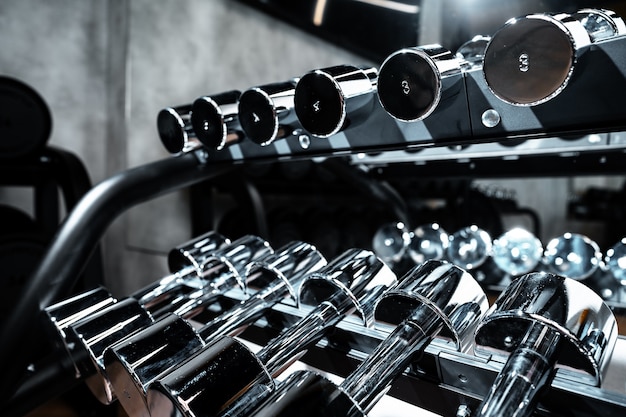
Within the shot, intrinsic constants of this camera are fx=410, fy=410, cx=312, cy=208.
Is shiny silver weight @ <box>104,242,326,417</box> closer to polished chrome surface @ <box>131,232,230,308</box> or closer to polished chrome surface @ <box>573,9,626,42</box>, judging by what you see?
polished chrome surface @ <box>131,232,230,308</box>

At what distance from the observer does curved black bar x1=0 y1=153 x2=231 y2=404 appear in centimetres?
56

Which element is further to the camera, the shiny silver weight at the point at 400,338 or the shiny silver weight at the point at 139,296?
the shiny silver weight at the point at 139,296

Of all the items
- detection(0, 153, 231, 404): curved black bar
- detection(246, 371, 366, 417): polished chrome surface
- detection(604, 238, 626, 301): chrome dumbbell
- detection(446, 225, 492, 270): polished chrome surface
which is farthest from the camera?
detection(446, 225, 492, 270): polished chrome surface

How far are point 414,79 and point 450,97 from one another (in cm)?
4

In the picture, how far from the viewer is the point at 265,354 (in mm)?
361

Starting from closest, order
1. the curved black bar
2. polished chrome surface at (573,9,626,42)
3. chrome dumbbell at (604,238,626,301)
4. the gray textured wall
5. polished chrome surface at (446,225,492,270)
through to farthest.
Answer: polished chrome surface at (573,9,626,42) < the curved black bar < chrome dumbbell at (604,238,626,301) < polished chrome surface at (446,225,492,270) < the gray textured wall

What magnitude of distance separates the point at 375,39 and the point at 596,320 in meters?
1.31

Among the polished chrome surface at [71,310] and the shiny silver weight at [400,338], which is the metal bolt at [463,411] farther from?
the polished chrome surface at [71,310]

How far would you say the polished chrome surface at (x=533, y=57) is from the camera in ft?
0.84

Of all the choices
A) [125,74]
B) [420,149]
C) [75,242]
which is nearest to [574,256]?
[420,149]

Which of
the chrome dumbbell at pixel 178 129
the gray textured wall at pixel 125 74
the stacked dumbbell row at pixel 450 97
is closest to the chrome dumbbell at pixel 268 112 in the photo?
the stacked dumbbell row at pixel 450 97

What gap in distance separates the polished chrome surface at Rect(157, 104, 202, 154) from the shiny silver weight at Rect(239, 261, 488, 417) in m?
0.33

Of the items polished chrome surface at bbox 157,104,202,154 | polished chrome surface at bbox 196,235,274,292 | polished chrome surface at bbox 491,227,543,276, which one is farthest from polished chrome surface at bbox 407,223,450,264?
polished chrome surface at bbox 157,104,202,154

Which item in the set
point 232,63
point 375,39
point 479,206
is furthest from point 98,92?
point 479,206
